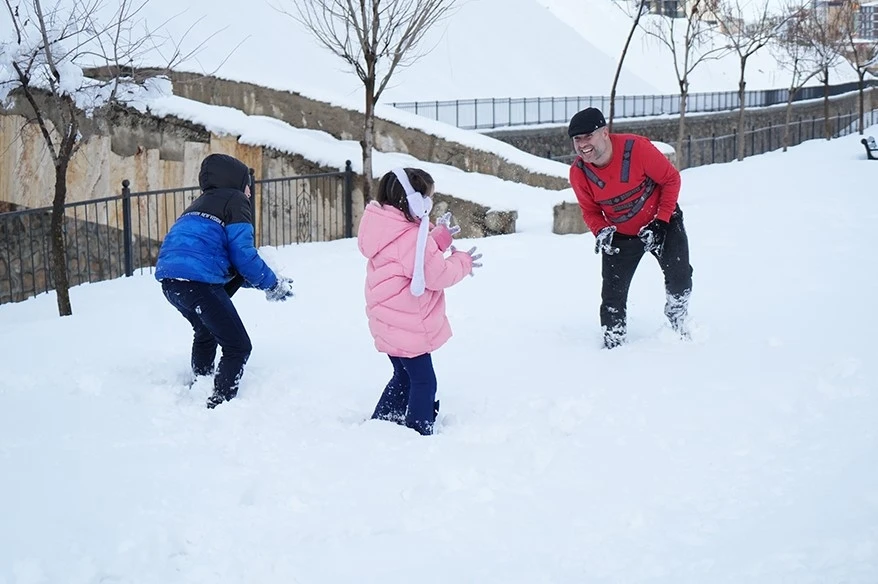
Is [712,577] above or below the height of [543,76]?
below

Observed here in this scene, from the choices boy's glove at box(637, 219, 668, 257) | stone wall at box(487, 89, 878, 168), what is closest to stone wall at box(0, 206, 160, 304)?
boy's glove at box(637, 219, 668, 257)

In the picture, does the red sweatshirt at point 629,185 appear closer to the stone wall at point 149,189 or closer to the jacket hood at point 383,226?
the jacket hood at point 383,226

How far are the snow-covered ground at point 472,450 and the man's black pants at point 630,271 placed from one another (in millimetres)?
Answer: 236

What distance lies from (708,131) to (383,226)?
100 feet

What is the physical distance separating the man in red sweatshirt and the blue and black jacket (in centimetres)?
201

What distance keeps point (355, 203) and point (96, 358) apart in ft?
21.1

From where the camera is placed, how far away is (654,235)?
6.45 meters

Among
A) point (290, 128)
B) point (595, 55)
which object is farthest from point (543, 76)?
point (290, 128)

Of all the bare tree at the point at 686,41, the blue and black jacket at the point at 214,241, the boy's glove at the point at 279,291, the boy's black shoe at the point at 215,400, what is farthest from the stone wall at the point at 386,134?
the bare tree at the point at 686,41

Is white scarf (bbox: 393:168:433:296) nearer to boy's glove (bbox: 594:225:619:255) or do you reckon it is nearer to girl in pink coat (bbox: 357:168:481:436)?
girl in pink coat (bbox: 357:168:481:436)

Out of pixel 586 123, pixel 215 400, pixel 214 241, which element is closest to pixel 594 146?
pixel 586 123

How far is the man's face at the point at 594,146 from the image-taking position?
5.96 m

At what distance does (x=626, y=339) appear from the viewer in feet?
22.0

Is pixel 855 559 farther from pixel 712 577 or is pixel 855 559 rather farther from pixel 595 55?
pixel 595 55
